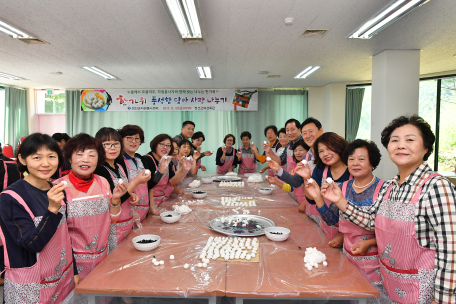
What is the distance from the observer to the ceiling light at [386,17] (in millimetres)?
2715

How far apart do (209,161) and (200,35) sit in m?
4.73

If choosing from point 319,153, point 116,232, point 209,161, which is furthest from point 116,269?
point 209,161

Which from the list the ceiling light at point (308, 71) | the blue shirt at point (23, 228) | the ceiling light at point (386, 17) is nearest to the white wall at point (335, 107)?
the ceiling light at point (308, 71)

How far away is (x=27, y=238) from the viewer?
1.26m

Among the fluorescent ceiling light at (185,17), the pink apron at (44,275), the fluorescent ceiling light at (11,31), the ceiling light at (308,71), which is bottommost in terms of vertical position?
the pink apron at (44,275)

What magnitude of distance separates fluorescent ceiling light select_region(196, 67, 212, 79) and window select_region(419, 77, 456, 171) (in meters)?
4.81

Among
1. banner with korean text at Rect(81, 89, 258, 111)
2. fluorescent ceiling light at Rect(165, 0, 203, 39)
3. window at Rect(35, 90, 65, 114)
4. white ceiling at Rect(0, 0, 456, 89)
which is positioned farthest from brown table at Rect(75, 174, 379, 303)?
window at Rect(35, 90, 65, 114)

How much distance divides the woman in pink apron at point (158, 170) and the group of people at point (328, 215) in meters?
0.65

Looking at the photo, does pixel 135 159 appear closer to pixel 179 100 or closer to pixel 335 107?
pixel 179 100

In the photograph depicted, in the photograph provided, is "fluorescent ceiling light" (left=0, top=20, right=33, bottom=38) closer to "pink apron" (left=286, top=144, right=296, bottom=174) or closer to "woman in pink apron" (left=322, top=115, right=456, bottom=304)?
"pink apron" (left=286, top=144, right=296, bottom=174)

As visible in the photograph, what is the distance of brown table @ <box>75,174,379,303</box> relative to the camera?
4.13 ft

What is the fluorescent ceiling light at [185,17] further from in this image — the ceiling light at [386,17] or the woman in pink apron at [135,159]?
the ceiling light at [386,17]

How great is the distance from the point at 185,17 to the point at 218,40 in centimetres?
96

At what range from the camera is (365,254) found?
163cm
